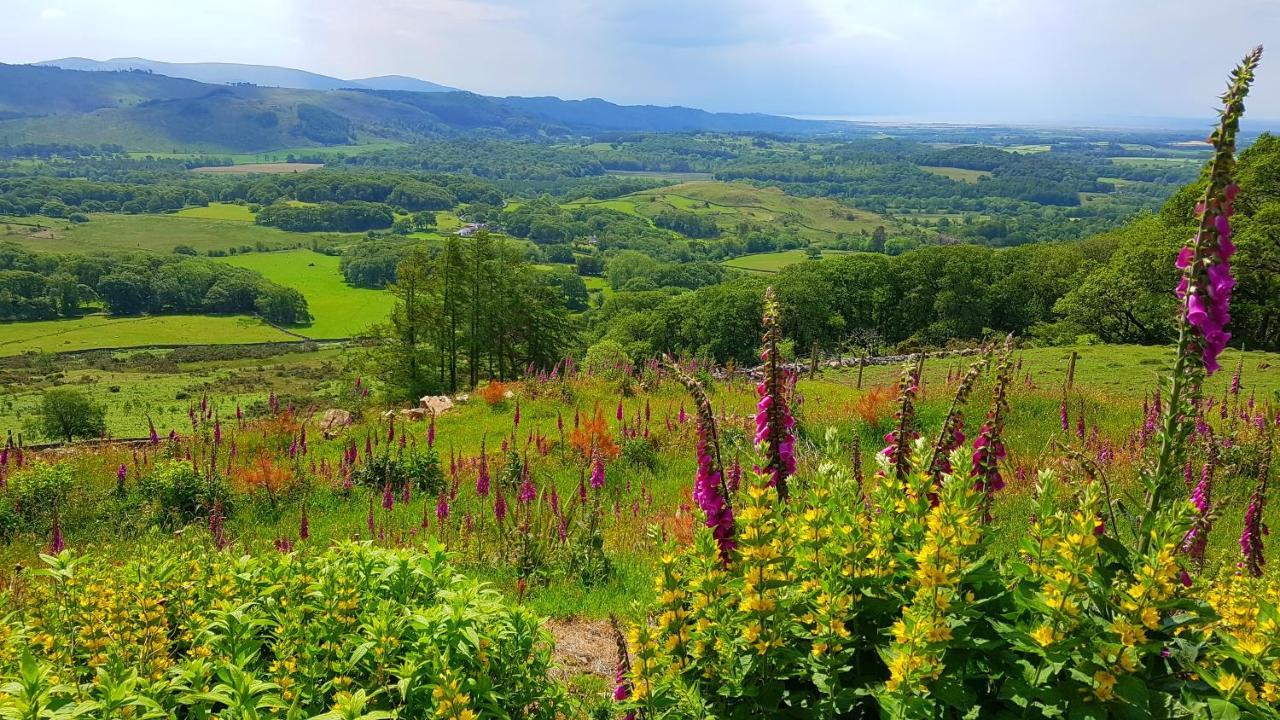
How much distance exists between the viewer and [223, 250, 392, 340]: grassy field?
11919cm

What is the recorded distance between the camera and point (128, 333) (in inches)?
4486

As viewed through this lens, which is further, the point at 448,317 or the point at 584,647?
the point at 448,317

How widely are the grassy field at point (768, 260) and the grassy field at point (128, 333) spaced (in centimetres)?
8891

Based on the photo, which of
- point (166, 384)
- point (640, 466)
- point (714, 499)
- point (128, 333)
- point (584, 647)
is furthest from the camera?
point (128, 333)

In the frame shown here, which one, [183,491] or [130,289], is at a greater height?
[183,491]

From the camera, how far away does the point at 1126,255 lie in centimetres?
4275

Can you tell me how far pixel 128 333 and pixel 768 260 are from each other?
12363 centimetres

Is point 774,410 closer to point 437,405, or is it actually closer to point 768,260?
point 437,405

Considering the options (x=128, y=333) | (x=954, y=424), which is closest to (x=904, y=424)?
(x=954, y=424)

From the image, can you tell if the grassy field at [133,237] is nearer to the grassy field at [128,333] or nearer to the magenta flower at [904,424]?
the grassy field at [128,333]

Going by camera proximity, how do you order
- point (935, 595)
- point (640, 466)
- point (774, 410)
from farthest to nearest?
point (640, 466) < point (774, 410) < point (935, 595)

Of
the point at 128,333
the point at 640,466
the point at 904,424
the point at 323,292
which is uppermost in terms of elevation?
the point at 904,424

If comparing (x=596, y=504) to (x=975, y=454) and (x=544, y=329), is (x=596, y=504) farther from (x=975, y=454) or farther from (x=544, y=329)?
(x=544, y=329)

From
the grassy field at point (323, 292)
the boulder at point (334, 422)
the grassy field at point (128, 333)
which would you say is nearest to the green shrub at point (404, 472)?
the boulder at point (334, 422)
